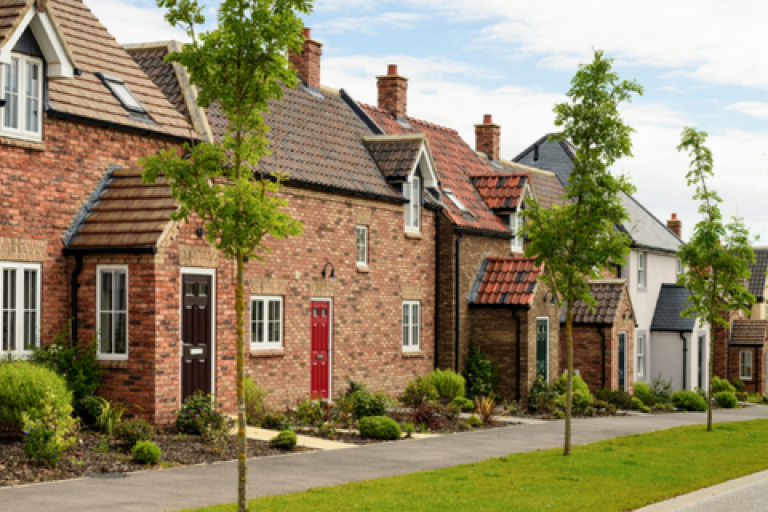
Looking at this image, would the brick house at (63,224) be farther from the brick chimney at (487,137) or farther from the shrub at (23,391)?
the brick chimney at (487,137)

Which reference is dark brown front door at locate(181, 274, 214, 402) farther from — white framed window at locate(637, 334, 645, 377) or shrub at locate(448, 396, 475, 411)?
white framed window at locate(637, 334, 645, 377)

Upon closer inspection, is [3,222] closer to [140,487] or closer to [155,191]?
[155,191]

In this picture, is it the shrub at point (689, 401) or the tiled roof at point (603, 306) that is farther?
the shrub at point (689, 401)

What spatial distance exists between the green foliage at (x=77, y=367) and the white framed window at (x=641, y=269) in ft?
97.2

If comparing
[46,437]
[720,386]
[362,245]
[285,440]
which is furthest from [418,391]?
[720,386]

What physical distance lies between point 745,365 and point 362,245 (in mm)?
32238

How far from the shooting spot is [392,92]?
33.6 m

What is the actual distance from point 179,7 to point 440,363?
64.1 ft

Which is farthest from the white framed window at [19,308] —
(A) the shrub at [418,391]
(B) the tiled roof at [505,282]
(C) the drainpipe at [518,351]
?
(C) the drainpipe at [518,351]

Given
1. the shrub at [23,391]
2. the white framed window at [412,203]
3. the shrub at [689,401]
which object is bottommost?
the shrub at [689,401]

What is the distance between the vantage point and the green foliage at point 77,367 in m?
16.3

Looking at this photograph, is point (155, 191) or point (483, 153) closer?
point (155, 191)

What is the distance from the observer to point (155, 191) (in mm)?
17562

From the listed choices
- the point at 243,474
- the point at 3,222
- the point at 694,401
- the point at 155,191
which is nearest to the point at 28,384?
the point at 3,222
